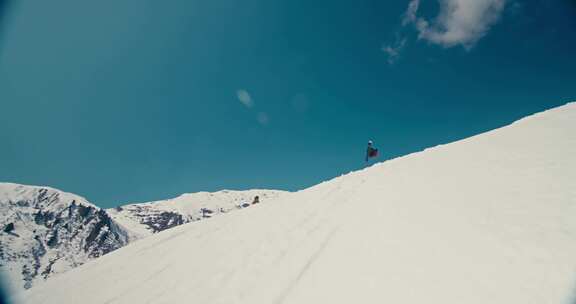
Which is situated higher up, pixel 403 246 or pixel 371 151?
pixel 371 151

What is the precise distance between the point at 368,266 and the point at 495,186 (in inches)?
176

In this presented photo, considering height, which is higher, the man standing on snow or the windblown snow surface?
the man standing on snow

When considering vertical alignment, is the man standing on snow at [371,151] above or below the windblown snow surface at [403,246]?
above

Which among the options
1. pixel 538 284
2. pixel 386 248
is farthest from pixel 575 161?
Result: pixel 386 248

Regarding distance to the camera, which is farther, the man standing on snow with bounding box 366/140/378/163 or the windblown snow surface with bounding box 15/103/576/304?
the man standing on snow with bounding box 366/140/378/163

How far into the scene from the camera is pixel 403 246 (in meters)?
5.04

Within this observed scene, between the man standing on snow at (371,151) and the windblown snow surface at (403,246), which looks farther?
the man standing on snow at (371,151)

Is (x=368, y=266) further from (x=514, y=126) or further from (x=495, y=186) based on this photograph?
(x=514, y=126)

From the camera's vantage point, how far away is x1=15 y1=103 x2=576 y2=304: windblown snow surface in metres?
3.92

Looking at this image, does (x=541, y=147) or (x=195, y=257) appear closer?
(x=195, y=257)

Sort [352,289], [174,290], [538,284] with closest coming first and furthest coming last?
[538,284]
[352,289]
[174,290]

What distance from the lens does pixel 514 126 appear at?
12359mm

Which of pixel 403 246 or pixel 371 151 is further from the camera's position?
pixel 371 151

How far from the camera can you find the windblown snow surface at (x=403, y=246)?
12.8 ft
